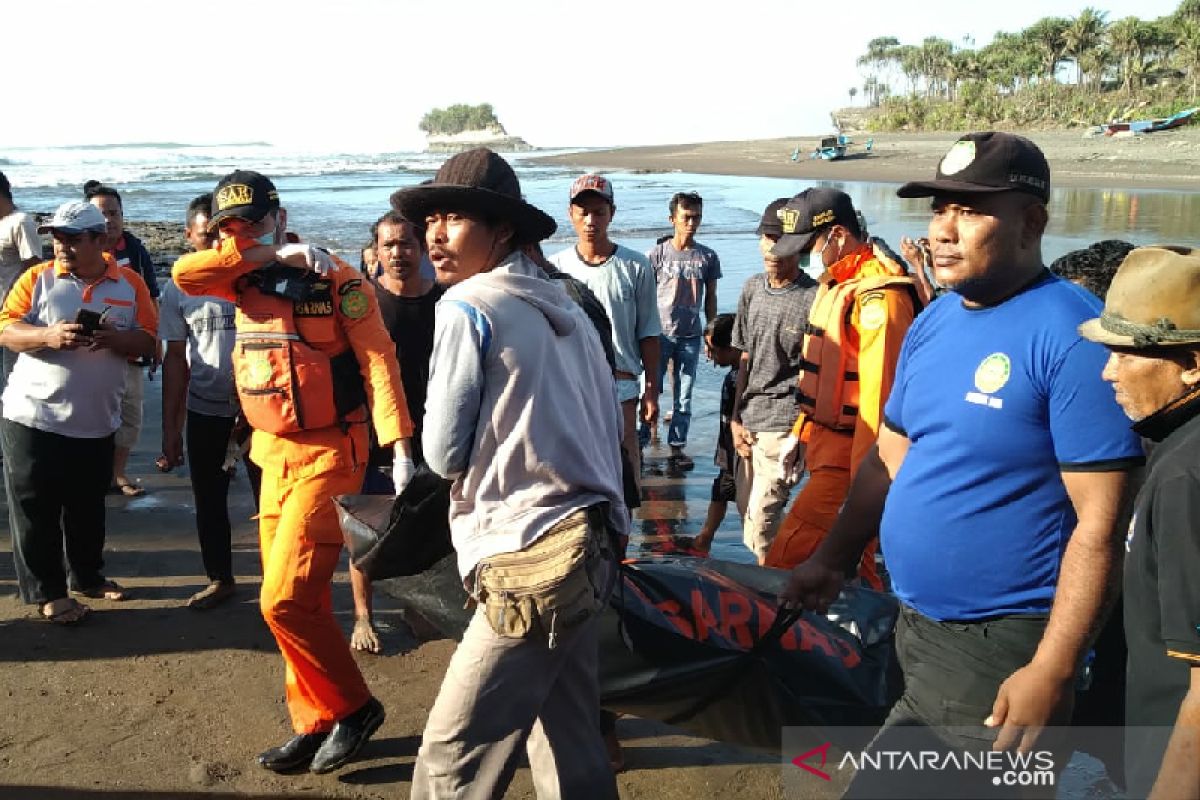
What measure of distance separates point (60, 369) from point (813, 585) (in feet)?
12.9

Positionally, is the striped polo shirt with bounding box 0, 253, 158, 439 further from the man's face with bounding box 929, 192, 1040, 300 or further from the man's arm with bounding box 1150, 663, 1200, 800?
the man's arm with bounding box 1150, 663, 1200, 800

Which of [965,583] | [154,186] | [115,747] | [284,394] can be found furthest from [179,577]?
[154,186]

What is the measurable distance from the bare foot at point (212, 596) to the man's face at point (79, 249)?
69.0 inches

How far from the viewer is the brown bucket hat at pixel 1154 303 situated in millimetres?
2127

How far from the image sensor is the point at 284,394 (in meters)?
3.96

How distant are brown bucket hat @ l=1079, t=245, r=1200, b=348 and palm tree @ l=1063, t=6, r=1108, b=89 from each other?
74.5 meters

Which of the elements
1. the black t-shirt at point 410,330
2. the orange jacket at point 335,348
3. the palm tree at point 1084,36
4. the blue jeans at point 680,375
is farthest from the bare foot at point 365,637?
the palm tree at point 1084,36

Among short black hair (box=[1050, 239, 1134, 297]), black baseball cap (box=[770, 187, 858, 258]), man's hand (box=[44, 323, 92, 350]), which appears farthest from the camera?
man's hand (box=[44, 323, 92, 350])

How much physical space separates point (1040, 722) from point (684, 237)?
679 cm

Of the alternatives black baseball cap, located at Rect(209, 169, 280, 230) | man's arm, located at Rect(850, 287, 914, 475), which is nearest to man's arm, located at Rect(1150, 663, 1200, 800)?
man's arm, located at Rect(850, 287, 914, 475)

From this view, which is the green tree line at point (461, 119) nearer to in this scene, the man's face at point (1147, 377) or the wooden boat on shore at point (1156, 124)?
the wooden boat on shore at point (1156, 124)

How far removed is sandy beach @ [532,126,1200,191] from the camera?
33.0m

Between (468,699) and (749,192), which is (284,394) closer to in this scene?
(468,699)

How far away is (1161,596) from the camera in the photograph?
6.51ft
